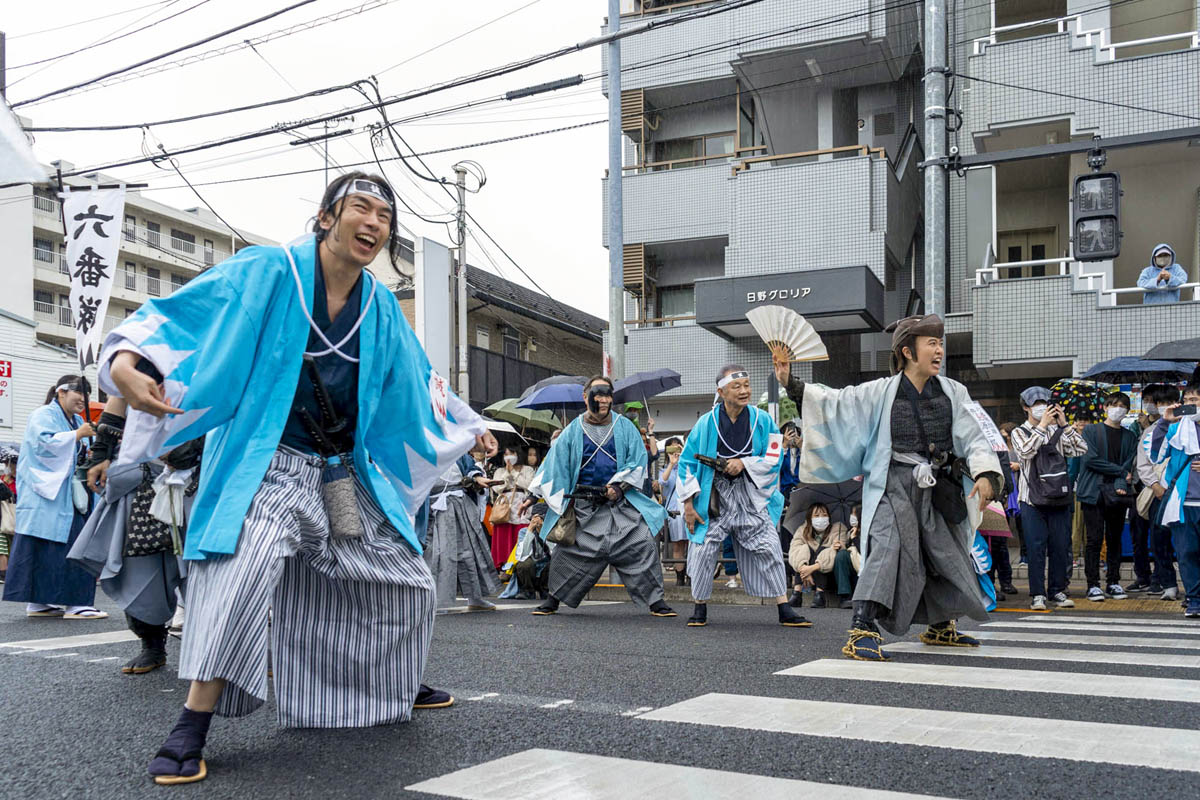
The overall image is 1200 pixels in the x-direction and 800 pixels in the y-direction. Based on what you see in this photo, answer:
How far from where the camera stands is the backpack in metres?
9.27

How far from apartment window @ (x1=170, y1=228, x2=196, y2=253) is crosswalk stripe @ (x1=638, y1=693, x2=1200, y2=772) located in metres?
49.2

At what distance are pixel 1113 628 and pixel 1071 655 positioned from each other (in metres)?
2.06

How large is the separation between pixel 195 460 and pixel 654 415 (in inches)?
640

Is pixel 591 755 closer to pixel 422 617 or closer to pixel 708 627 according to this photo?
pixel 422 617

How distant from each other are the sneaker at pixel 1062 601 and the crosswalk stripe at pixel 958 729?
20.0 feet

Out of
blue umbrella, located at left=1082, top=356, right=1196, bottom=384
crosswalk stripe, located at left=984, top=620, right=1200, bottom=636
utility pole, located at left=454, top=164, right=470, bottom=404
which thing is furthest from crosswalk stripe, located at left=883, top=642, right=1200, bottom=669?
utility pole, located at left=454, top=164, right=470, bottom=404

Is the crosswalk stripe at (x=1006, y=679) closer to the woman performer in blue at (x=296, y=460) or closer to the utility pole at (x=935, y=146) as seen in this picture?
the woman performer in blue at (x=296, y=460)

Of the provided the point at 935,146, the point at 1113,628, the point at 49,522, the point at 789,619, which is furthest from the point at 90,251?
the point at 1113,628

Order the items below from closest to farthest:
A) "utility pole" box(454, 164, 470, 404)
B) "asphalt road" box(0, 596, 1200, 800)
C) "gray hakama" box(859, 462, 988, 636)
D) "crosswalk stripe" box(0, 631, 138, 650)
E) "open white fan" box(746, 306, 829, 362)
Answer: "asphalt road" box(0, 596, 1200, 800) → "gray hakama" box(859, 462, 988, 636) → "open white fan" box(746, 306, 829, 362) → "crosswalk stripe" box(0, 631, 138, 650) → "utility pole" box(454, 164, 470, 404)

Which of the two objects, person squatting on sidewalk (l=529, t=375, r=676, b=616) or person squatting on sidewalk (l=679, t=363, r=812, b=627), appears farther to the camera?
person squatting on sidewalk (l=529, t=375, r=676, b=616)

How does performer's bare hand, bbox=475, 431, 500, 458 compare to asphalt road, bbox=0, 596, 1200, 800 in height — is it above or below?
above

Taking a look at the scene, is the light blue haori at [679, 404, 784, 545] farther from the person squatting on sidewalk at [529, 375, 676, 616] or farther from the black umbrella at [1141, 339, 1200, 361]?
the black umbrella at [1141, 339, 1200, 361]

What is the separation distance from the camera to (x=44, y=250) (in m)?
43.4

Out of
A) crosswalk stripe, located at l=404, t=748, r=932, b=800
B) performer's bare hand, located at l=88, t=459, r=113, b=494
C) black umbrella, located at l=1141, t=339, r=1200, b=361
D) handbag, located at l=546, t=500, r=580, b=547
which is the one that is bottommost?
crosswalk stripe, located at l=404, t=748, r=932, b=800
